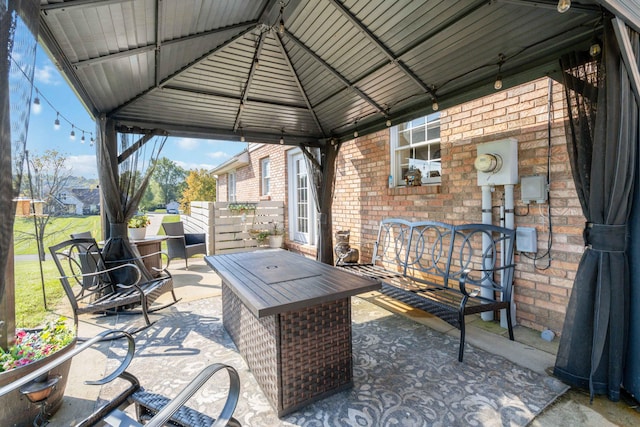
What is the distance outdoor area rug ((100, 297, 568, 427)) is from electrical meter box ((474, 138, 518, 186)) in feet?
5.56

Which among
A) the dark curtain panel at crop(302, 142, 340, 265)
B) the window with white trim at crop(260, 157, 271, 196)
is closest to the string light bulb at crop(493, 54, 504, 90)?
the dark curtain panel at crop(302, 142, 340, 265)

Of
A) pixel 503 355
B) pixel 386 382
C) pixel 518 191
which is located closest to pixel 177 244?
pixel 386 382

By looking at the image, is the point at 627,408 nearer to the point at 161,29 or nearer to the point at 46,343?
the point at 46,343

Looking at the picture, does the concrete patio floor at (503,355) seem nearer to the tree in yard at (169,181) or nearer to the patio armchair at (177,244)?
the patio armchair at (177,244)

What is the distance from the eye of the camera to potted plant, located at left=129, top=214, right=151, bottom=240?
14.1ft

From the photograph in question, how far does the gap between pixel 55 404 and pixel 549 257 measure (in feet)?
13.5

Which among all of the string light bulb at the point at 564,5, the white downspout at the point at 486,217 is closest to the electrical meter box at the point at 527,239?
the white downspout at the point at 486,217

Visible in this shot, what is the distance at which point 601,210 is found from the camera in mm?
1940

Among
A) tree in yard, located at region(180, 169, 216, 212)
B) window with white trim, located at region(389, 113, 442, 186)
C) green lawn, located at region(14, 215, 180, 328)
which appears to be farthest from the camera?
tree in yard, located at region(180, 169, 216, 212)

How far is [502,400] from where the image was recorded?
6.31ft

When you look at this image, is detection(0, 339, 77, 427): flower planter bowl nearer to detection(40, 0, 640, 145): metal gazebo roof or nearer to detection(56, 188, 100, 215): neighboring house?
detection(40, 0, 640, 145): metal gazebo roof

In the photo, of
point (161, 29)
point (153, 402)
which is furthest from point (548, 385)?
point (161, 29)

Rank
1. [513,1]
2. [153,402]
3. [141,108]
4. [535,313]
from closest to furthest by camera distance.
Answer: [153,402] < [513,1] < [535,313] < [141,108]

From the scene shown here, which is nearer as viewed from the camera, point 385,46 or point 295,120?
point 385,46
